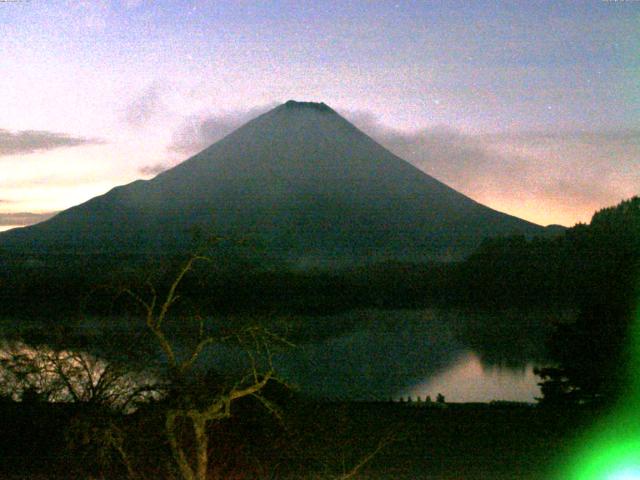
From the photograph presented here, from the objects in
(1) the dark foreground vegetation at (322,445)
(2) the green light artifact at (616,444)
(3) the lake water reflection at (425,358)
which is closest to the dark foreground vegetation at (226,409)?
(1) the dark foreground vegetation at (322,445)

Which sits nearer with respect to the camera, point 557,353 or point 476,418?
point 476,418

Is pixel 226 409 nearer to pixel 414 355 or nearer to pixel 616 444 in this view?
pixel 616 444

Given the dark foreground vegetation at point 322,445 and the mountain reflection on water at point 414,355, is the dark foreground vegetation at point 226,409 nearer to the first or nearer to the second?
the dark foreground vegetation at point 322,445

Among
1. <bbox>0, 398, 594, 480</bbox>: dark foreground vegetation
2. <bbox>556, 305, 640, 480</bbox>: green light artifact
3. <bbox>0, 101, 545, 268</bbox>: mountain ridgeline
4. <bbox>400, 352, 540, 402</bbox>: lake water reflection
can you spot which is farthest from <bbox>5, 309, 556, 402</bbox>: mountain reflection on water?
<bbox>0, 101, 545, 268</bbox>: mountain ridgeline

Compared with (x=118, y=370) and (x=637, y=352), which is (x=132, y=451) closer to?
(x=118, y=370)

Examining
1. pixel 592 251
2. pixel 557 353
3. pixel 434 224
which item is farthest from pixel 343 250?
pixel 557 353
